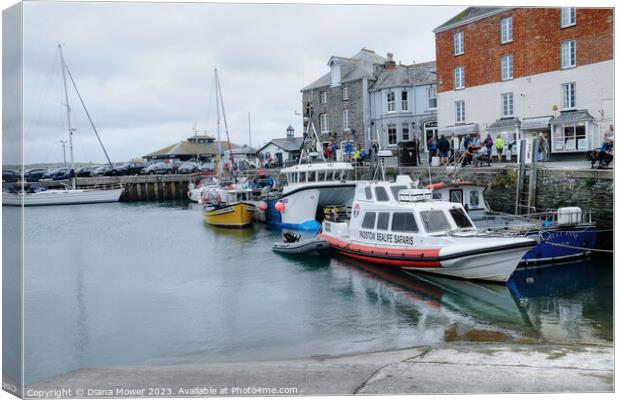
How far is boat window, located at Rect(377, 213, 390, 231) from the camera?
15691mm

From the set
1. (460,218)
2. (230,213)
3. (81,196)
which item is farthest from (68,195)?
(460,218)

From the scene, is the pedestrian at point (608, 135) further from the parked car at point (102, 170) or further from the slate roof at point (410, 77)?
the parked car at point (102, 170)

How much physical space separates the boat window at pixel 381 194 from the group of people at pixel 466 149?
4061 mm

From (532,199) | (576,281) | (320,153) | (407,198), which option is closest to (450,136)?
(320,153)

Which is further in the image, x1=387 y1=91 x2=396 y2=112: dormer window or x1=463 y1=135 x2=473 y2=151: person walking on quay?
x1=387 y1=91 x2=396 y2=112: dormer window

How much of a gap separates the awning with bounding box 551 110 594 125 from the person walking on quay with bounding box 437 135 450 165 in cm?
348

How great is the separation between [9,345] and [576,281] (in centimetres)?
1149

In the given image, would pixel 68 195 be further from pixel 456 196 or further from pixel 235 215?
pixel 456 196

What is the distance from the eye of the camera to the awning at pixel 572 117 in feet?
59.7

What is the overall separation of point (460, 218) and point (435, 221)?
0.67 metres

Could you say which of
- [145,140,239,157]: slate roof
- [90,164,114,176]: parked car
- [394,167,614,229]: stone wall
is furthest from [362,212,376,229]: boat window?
[145,140,239,157]: slate roof

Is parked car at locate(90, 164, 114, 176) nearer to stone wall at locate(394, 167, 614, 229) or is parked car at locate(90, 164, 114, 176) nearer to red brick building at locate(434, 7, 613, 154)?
red brick building at locate(434, 7, 613, 154)

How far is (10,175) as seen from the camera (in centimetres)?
721

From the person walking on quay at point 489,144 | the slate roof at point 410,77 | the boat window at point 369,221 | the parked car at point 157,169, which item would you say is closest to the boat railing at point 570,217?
the boat window at point 369,221
